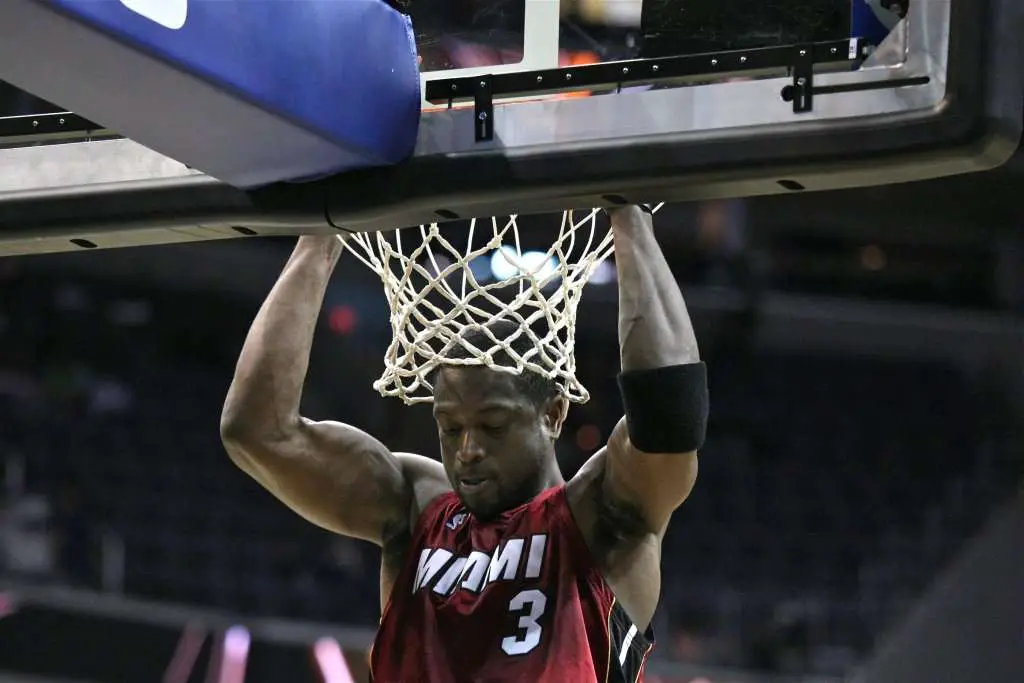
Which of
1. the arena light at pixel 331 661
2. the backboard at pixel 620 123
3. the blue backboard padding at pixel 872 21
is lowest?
the arena light at pixel 331 661

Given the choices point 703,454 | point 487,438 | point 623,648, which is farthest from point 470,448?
point 703,454

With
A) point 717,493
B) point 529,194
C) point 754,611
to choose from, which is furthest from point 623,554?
point 717,493

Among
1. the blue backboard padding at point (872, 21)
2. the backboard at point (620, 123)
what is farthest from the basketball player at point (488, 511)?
the blue backboard padding at point (872, 21)

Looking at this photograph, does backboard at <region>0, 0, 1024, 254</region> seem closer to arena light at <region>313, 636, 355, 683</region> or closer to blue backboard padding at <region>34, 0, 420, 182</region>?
blue backboard padding at <region>34, 0, 420, 182</region>

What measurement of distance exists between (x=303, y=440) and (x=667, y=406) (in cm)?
82

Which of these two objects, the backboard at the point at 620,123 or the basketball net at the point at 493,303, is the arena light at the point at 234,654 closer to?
the basketball net at the point at 493,303

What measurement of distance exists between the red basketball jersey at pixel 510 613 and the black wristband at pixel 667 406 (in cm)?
36

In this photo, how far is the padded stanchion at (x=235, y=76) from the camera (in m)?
1.71

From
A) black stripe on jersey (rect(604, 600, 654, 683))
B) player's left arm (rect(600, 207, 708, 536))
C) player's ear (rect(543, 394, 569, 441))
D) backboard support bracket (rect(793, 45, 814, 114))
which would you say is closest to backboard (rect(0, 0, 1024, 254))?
backboard support bracket (rect(793, 45, 814, 114))

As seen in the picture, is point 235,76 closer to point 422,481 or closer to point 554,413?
point 554,413

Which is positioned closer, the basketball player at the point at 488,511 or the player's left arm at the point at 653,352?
the player's left arm at the point at 653,352

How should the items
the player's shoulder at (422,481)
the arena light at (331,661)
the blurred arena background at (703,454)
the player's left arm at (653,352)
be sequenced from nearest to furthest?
the player's left arm at (653,352), the player's shoulder at (422,481), the arena light at (331,661), the blurred arena background at (703,454)

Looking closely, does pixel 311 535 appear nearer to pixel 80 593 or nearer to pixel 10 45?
pixel 80 593

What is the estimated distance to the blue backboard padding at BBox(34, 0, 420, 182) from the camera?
5.79 ft
